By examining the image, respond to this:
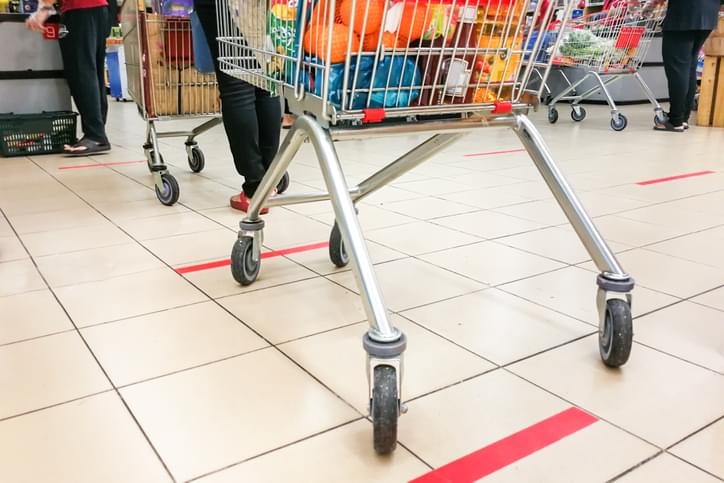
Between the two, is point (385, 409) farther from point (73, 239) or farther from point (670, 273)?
point (73, 239)

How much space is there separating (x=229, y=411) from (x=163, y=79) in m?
1.97

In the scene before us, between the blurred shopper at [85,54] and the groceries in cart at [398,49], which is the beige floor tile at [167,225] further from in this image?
the blurred shopper at [85,54]

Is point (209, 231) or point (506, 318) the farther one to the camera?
point (209, 231)

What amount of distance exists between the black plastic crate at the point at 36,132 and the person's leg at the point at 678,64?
444 cm

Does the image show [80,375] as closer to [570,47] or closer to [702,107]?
[570,47]

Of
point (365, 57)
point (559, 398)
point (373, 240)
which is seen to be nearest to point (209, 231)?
point (373, 240)

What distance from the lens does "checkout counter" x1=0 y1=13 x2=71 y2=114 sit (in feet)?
13.2

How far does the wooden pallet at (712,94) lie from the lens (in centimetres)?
530

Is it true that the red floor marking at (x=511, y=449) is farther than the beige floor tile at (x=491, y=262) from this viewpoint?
No

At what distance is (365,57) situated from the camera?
115cm

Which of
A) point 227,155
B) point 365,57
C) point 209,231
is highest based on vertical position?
point 365,57

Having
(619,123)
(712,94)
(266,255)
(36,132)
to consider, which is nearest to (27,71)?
(36,132)

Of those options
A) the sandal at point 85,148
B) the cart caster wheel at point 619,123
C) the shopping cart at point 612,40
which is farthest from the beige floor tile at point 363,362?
the cart caster wheel at point 619,123

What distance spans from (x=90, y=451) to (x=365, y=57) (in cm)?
83
